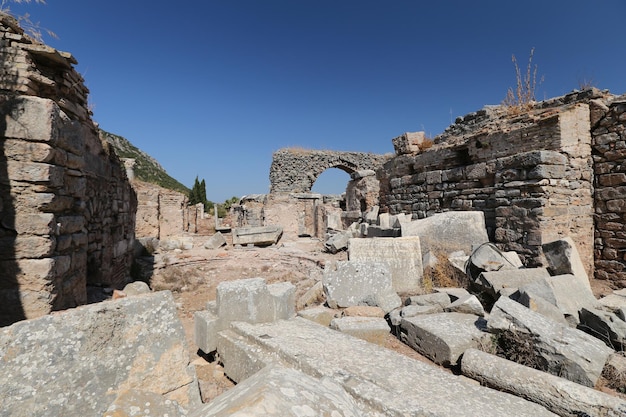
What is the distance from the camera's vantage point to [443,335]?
3201 millimetres

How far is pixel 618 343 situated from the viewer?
10.2 ft

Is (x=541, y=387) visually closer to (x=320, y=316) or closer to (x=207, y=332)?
(x=320, y=316)

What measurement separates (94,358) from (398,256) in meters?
4.44

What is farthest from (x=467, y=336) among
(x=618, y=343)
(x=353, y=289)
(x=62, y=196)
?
(x=62, y=196)

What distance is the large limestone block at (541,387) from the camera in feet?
7.12

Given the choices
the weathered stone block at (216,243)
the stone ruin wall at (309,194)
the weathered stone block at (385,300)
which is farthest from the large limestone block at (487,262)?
the weathered stone block at (216,243)

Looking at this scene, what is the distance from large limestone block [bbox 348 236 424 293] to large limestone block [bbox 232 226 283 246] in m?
7.79

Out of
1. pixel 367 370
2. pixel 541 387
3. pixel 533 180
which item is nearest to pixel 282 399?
pixel 367 370

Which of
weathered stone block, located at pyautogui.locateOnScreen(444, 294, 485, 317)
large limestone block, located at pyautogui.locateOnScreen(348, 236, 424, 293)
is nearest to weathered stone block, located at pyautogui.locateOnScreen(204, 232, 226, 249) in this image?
large limestone block, located at pyautogui.locateOnScreen(348, 236, 424, 293)

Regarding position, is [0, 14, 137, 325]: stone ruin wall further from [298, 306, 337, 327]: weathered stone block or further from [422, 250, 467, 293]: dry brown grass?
[422, 250, 467, 293]: dry brown grass

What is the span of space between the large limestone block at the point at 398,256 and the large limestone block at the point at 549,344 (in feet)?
6.65

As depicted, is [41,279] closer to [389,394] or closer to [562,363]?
[389,394]

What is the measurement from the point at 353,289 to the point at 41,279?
3545mm

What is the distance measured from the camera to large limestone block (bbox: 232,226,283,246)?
508 inches
